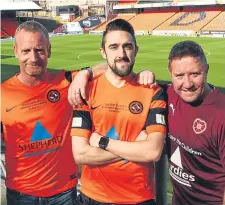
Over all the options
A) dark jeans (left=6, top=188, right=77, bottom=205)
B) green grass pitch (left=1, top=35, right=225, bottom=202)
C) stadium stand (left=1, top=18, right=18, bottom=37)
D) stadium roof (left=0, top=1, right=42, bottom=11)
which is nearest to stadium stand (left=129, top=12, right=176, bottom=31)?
stadium roof (left=0, top=1, right=42, bottom=11)

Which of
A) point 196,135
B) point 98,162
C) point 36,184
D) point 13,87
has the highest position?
point 13,87

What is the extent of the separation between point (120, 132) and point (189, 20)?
148 ft

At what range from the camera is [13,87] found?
3287 mm

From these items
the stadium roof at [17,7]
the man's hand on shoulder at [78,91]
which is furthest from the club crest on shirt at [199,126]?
the stadium roof at [17,7]

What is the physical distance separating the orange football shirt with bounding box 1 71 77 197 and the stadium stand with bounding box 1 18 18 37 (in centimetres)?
4833

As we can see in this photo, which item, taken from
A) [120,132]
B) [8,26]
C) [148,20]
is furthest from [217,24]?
[120,132]

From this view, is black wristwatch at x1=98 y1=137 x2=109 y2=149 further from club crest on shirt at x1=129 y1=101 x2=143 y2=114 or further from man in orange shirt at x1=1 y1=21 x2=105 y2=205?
man in orange shirt at x1=1 y1=21 x2=105 y2=205

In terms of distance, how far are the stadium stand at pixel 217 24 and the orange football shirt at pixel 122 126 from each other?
38836mm

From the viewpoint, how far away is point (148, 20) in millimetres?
50469

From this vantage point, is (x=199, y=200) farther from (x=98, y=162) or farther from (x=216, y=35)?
(x=216, y=35)

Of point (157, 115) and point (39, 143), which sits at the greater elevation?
point (157, 115)

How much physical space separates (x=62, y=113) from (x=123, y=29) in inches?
39.5

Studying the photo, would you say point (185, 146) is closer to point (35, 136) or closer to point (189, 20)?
point (35, 136)

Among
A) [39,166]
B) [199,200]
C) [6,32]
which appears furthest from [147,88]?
[6,32]
